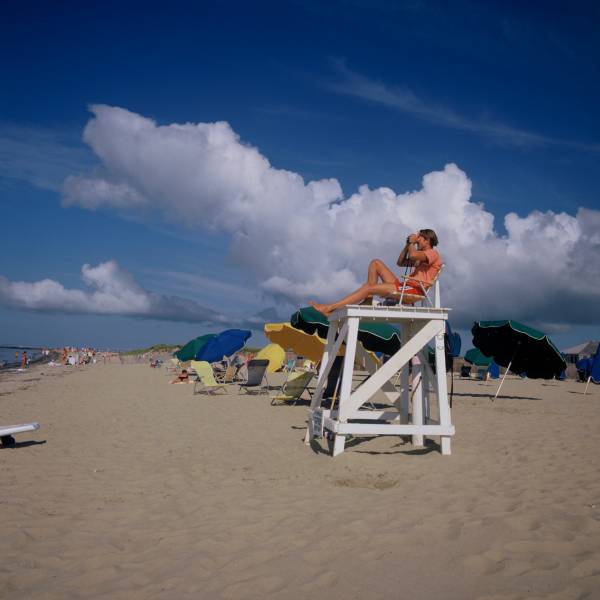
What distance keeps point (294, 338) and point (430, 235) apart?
668cm

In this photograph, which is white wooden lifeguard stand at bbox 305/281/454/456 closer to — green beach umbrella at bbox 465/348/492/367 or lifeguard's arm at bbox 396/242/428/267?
lifeguard's arm at bbox 396/242/428/267

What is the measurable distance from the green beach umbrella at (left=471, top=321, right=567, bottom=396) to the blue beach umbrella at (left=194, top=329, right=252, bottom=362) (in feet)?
25.5

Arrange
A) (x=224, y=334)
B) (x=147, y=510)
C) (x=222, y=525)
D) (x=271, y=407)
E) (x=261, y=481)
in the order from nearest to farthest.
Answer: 1. (x=222, y=525)
2. (x=147, y=510)
3. (x=261, y=481)
4. (x=271, y=407)
5. (x=224, y=334)

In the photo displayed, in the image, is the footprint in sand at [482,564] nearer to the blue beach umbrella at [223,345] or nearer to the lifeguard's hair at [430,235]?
the lifeguard's hair at [430,235]

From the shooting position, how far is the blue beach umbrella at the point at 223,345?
17.2 metres

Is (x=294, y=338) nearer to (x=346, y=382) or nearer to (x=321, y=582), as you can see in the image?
(x=346, y=382)

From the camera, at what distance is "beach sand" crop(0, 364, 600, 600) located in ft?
8.15

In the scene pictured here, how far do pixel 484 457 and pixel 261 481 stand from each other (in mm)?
2419

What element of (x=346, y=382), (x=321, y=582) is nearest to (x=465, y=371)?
(x=346, y=382)

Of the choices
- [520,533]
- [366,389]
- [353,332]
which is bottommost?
[520,533]

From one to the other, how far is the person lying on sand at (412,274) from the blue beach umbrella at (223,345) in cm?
1166

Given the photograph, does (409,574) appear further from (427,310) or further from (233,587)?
(427,310)

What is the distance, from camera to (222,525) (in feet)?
11.0

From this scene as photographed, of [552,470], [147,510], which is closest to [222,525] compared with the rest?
[147,510]
